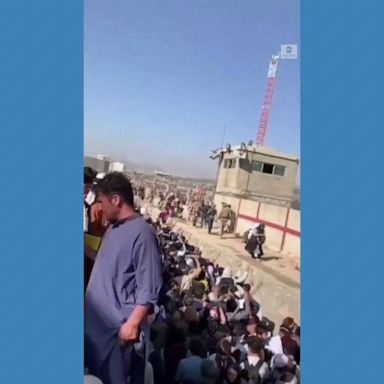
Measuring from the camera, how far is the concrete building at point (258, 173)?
2.44m

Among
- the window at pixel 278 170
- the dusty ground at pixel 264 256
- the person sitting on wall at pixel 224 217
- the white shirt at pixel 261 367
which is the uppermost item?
the window at pixel 278 170

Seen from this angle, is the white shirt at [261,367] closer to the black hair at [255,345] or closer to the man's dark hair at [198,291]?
the black hair at [255,345]

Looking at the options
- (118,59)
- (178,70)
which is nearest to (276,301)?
(178,70)

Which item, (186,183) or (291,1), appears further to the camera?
(186,183)

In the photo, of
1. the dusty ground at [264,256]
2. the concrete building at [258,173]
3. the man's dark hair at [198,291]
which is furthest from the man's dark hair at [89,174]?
the man's dark hair at [198,291]

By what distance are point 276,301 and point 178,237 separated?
536mm

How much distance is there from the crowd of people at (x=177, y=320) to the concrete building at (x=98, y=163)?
0.05m

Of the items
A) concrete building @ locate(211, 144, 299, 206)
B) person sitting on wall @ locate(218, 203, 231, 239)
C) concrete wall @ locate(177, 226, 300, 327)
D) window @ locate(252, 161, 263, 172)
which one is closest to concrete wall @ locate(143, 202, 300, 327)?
concrete wall @ locate(177, 226, 300, 327)

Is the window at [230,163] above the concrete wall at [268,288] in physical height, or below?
above

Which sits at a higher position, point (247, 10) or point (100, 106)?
point (247, 10)

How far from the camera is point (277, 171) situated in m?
2.44

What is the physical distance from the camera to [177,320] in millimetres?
2488

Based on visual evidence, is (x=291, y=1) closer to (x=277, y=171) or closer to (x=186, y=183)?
(x=277, y=171)

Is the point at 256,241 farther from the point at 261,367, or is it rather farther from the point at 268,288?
the point at 261,367
